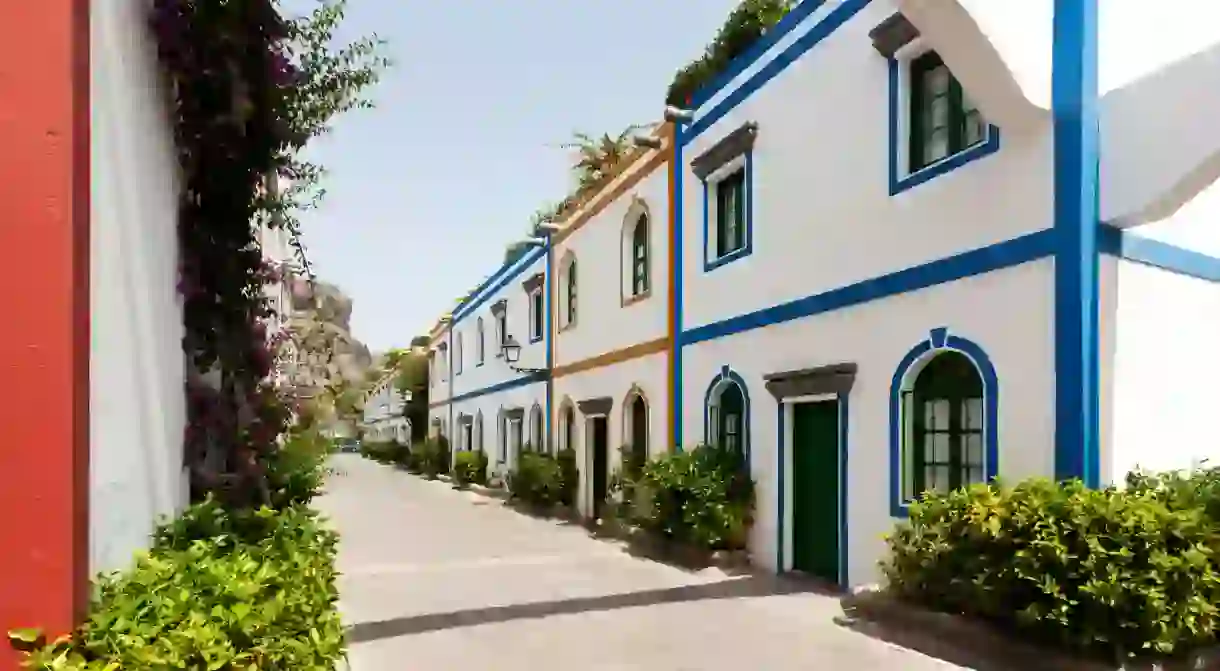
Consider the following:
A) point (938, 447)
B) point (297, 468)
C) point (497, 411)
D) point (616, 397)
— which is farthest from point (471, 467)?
point (938, 447)

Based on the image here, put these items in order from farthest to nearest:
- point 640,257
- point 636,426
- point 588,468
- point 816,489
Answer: point 588,468
point 636,426
point 640,257
point 816,489

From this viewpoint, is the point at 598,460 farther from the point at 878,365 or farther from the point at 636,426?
the point at 878,365

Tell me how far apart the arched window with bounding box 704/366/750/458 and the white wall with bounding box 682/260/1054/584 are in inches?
5.0

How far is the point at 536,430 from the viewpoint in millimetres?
20531

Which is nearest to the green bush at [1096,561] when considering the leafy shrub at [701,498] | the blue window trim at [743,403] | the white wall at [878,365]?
the white wall at [878,365]

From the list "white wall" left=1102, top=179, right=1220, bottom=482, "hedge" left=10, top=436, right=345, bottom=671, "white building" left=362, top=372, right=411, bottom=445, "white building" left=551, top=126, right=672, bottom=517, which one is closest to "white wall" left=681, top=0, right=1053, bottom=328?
"white wall" left=1102, top=179, right=1220, bottom=482

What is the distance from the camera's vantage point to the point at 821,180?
9.30 metres

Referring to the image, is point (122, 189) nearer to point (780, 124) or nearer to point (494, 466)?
point (780, 124)

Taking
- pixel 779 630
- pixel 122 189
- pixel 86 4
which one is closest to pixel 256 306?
pixel 122 189

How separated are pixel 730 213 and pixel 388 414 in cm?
4241

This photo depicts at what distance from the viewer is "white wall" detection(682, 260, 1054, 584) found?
6742 millimetres

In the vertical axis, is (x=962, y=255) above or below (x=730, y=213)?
below

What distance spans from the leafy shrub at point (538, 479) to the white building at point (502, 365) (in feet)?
2.81

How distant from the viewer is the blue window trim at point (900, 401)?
7062 mm
